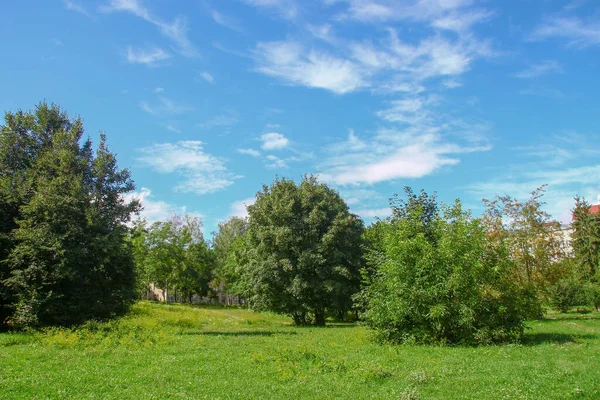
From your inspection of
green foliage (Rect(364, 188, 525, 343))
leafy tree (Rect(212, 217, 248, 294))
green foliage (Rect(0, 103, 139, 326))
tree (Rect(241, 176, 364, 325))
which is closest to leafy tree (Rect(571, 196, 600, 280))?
tree (Rect(241, 176, 364, 325))

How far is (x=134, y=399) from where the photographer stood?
1026 cm

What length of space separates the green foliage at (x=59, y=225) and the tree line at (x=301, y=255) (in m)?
0.08

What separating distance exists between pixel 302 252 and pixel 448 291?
17432 mm

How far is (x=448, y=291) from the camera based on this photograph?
2036 centimetres

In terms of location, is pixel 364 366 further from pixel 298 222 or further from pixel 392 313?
pixel 298 222

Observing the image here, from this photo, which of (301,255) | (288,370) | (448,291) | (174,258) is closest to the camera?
(288,370)

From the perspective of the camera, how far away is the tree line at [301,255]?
2102cm

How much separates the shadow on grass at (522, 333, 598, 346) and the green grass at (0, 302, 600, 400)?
5 cm

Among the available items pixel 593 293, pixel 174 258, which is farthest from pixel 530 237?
pixel 174 258

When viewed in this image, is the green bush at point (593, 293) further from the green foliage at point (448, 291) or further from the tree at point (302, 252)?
the green foliage at point (448, 291)

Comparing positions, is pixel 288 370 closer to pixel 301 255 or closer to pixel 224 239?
pixel 301 255

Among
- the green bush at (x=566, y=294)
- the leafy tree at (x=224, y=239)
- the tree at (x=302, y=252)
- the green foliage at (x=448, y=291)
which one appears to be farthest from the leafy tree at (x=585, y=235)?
the leafy tree at (x=224, y=239)

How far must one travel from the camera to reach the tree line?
68.9 ft

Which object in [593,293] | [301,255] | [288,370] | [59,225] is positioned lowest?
[593,293]
